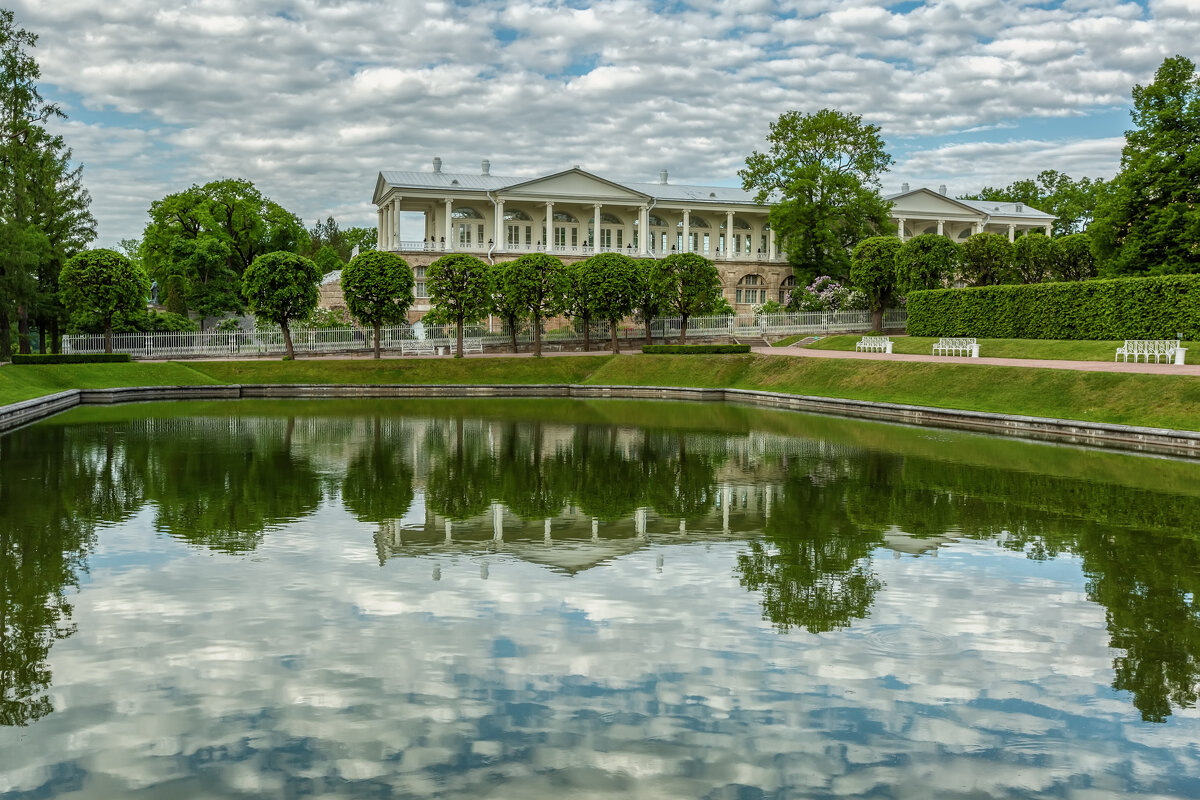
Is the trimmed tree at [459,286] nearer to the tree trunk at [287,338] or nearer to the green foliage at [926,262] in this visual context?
the tree trunk at [287,338]

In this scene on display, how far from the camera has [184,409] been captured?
32.0 m

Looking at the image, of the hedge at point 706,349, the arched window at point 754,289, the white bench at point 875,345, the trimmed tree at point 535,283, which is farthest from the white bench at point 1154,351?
the arched window at point 754,289

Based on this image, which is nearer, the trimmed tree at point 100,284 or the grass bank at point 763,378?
the grass bank at point 763,378

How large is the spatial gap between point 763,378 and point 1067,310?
11946mm

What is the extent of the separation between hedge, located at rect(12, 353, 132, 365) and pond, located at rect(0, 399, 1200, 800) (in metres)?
25.8

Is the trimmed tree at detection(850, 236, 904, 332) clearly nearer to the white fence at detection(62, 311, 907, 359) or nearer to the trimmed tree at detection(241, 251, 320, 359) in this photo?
the white fence at detection(62, 311, 907, 359)

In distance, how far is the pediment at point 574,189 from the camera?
64.8 m

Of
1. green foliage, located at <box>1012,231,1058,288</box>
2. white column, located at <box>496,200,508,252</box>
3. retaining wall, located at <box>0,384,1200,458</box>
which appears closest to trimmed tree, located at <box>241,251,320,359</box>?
retaining wall, located at <box>0,384,1200,458</box>

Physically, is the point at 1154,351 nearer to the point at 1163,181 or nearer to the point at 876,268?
the point at 1163,181

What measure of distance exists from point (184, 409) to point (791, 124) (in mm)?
42999

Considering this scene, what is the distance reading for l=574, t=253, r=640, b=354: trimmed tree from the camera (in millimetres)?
48031

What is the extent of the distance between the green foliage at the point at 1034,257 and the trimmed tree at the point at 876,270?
6.39 meters

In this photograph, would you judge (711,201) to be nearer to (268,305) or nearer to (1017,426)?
(268,305)

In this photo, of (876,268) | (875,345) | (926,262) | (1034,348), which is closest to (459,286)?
(875,345)
